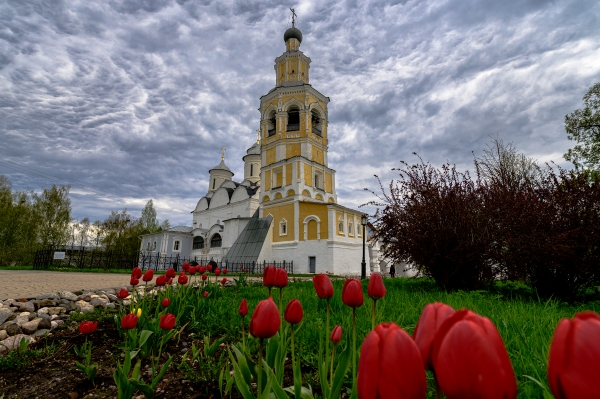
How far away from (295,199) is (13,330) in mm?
22702

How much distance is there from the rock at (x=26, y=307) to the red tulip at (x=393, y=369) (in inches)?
196

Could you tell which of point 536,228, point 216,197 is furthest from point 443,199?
point 216,197

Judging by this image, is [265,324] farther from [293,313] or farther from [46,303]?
[46,303]

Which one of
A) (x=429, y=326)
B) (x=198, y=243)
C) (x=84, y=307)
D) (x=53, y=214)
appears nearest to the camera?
(x=429, y=326)

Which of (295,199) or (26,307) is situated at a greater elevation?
(295,199)

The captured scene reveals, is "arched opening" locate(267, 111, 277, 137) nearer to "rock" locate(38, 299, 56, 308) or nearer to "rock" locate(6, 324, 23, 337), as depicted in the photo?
"rock" locate(38, 299, 56, 308)

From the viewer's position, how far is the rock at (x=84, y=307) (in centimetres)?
409

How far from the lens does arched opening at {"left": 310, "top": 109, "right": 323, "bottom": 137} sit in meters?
→ 28.9

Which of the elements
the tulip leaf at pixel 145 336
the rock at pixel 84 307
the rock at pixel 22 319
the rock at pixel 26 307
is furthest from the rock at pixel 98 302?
the tulip leaf at pixel 145 336

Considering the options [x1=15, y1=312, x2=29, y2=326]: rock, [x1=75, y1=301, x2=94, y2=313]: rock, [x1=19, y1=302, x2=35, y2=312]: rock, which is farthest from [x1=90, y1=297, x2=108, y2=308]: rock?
[x1=15, y1=312, x2=29, y2=326]: rock

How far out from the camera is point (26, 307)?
13.0 ft

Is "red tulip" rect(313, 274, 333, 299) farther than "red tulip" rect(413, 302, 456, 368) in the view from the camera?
Yes

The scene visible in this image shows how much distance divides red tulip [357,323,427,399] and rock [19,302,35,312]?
16.4 feet

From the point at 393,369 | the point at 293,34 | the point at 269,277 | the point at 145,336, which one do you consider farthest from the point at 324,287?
the point at 293,34
